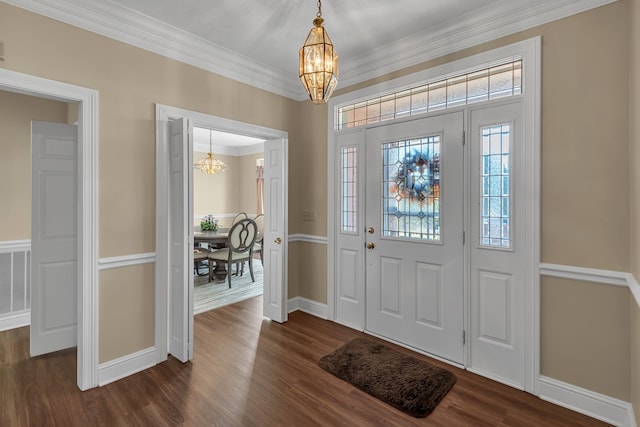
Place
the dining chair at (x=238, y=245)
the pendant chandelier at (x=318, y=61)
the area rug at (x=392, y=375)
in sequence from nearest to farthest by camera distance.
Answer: the pendant chandelier at (x=318, y=61)
the area rug at (x=392, y=375)
the dining chair at (x=238, y=245)

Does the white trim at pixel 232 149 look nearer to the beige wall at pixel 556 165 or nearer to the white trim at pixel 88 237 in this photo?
the beige wall at pixel 556 165

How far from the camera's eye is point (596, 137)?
1.99 m

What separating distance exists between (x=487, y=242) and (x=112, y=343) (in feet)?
10.1

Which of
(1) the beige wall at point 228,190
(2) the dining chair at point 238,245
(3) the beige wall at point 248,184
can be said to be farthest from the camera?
(3) the beige wall at point 248,184

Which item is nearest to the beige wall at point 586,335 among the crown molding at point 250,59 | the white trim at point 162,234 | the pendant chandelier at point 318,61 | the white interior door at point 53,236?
the crown molding at point 250,59

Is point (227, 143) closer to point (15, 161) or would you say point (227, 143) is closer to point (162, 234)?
point (15, 161)

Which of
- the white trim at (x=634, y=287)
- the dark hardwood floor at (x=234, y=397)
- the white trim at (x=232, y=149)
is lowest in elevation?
the dark hardwood floor at (x=234, y=397)

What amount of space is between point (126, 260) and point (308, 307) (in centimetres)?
214

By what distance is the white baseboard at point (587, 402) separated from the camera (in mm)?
1901

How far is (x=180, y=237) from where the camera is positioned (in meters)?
2.62

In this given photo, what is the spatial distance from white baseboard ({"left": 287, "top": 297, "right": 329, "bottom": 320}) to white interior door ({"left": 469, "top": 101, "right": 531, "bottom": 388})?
1.67 meters

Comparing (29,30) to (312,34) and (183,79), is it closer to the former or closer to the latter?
(183,79)

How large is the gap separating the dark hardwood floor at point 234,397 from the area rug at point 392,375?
0.21 ft

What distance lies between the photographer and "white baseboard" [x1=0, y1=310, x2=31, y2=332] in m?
3.22
